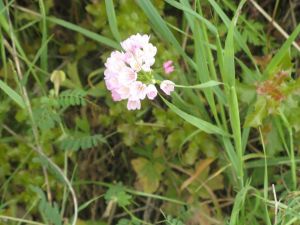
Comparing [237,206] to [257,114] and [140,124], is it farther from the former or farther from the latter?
[140,124]

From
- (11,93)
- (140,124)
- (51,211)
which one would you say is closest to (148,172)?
(140,124)

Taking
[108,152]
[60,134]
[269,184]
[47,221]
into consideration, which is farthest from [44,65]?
[269,184]

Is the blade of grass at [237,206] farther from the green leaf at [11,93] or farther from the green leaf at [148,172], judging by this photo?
the green leaf at [11,93]

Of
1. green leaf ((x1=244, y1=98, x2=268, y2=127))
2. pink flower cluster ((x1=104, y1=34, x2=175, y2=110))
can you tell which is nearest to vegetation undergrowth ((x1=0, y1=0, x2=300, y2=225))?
green leaf ((x1=244, y1=98, x2=268, y2=127))

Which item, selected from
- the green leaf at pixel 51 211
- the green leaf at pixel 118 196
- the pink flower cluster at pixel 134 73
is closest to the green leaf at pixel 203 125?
the pink flower cluster at pixel 134 73

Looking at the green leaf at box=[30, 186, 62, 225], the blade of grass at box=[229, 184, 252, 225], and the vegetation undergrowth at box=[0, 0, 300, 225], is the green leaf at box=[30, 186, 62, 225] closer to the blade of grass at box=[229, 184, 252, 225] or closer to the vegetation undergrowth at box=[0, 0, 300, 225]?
the vegetation undergrowth at box=[0, 0, 300, 225]
